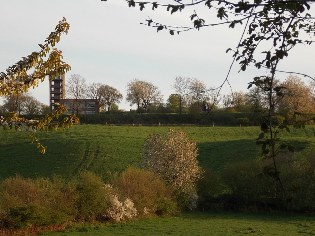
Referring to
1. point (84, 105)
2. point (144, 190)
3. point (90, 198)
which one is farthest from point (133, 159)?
point (84, 105)

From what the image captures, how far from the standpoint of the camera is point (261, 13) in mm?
3375

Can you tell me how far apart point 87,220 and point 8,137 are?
123ft

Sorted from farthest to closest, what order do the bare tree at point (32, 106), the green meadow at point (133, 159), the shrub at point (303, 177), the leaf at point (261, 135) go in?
the bare tree at point (32, 106) → the shrub at point (303, 177) → the green meadow at point (133, 159) → the leaf at point (261, 135)

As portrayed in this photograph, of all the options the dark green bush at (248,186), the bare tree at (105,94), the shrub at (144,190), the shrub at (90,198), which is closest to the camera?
the shrub at (90,198)

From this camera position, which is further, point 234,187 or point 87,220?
point 234,187

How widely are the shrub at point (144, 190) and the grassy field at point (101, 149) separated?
10.0m

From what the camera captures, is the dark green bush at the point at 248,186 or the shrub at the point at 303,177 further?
the dark green bush at the point at 248,186

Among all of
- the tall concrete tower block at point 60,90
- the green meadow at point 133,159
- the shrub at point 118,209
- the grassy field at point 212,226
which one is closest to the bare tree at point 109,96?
the tall concrete tower block at point 60,90

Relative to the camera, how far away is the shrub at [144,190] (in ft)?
122

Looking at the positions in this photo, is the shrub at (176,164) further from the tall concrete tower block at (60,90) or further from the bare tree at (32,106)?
the bare tree at (32,106)

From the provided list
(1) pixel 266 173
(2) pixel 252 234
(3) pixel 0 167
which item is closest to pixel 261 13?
(1) pixel 266 173

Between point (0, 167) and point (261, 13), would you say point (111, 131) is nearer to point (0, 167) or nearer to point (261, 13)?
point (0, 167)

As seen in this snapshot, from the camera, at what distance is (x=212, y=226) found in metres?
32.2

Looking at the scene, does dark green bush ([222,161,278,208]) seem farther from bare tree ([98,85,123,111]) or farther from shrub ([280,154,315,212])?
bare tree ([98,85,123,111])
